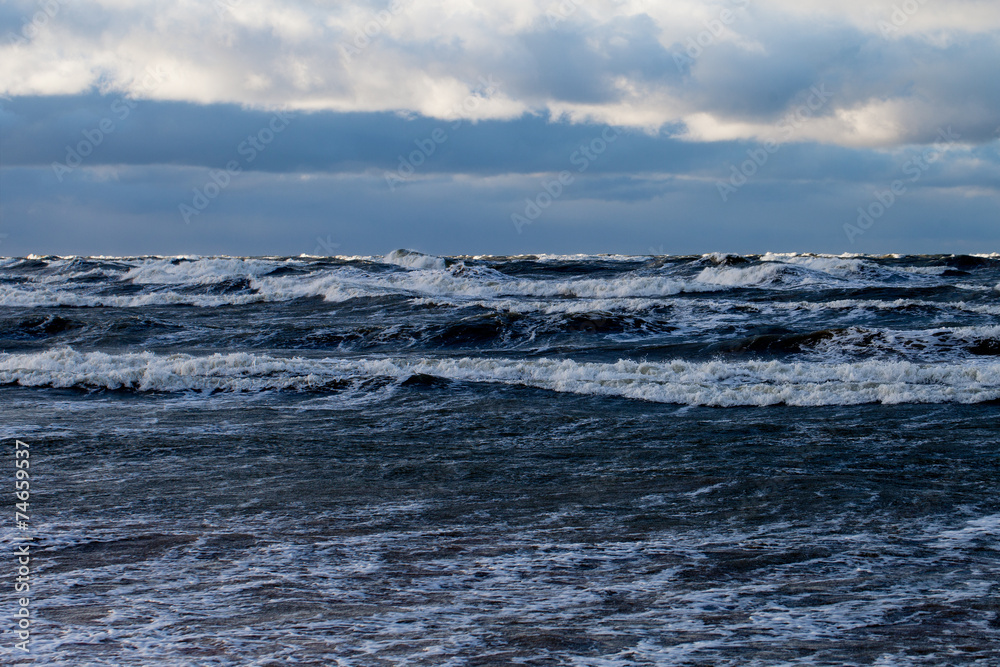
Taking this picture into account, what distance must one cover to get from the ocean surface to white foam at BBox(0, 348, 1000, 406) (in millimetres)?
65

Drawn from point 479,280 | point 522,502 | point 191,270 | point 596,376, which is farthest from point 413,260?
point 522,502

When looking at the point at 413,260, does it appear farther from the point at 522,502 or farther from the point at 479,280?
the point at 522,502

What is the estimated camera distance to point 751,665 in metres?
3.70

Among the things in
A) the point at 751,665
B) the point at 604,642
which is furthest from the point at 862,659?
the point at 604,642

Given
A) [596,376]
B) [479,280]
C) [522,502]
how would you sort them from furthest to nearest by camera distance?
[479,280] < [596,376] < [522,502]

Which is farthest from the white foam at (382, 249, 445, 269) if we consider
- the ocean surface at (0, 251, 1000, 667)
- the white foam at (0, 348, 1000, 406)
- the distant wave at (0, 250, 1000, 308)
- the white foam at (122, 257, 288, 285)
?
the white foam at (0, 348, 1000, 406)

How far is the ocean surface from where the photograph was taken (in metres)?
4.14

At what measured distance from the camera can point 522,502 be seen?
22.7ft

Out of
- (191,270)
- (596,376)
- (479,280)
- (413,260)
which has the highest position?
(191,270)

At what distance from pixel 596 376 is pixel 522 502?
6754mm

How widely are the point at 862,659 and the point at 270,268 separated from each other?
40151mm

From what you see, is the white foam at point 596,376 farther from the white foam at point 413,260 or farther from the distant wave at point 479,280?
the white foam at point 413,260

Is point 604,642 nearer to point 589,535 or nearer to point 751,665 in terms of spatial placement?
point 751,665

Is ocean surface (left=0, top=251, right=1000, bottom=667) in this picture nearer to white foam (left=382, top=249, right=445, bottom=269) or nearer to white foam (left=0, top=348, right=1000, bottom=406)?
white foam (left=0, top=348, right=1000, bottom=406)
